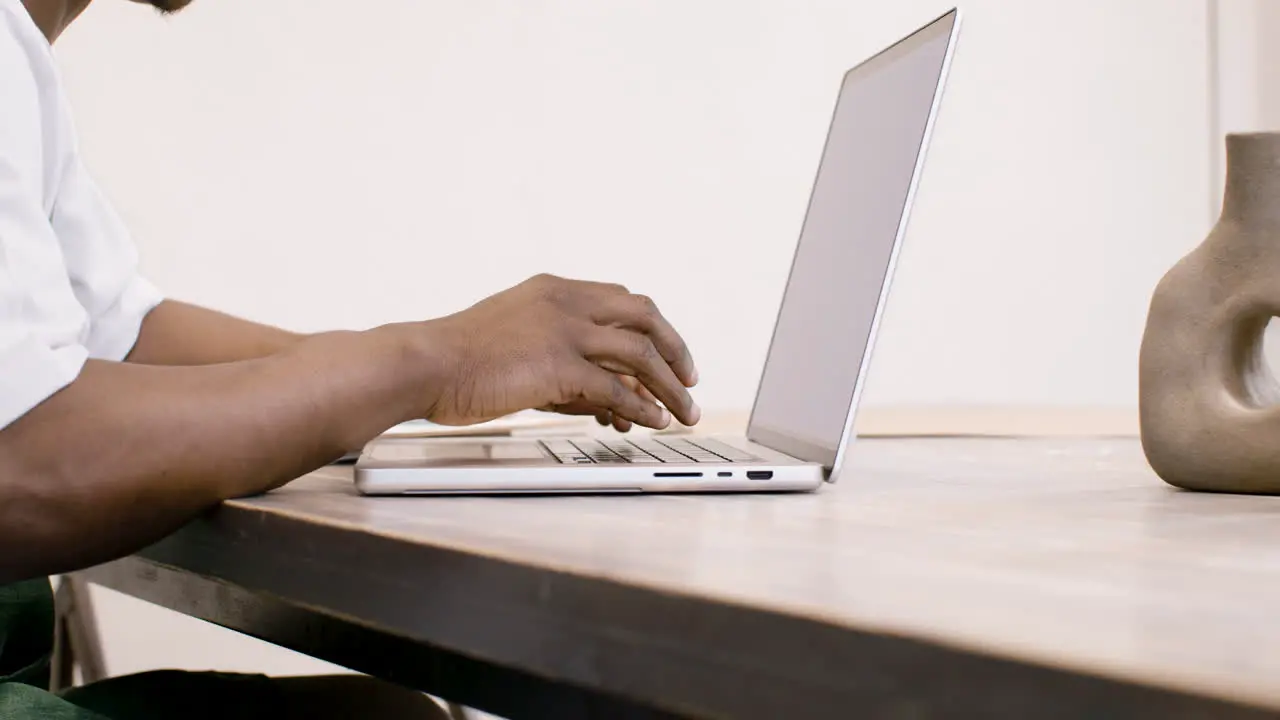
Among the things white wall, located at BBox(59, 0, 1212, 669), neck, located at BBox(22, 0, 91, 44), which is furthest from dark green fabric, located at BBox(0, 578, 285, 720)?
white wall, located at BBox(59, 0, 1212, 669)

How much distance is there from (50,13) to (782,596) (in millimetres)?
971

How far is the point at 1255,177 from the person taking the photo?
661 mm

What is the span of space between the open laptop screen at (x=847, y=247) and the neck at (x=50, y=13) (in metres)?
0.67

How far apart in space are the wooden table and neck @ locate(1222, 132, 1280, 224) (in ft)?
0.50

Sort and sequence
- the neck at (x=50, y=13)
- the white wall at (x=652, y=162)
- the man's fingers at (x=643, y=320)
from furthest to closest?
the white wall at (x=652, y=162)
the neck at (x=50, y=13)
the man's fingers at (x=643, y=320)

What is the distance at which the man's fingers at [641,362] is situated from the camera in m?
0.82

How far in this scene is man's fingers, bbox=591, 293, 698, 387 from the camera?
83 centimetres

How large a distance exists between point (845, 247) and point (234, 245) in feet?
5.31

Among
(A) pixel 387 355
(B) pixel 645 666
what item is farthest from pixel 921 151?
(B) pixel 645 666

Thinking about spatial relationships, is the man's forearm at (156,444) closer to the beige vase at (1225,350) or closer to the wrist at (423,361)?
the wrist at (423,361)

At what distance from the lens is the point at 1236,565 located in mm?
395

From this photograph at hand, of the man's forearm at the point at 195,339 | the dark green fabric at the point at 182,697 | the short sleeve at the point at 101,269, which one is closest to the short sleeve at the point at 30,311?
the dark green fabric at the point at 182,697

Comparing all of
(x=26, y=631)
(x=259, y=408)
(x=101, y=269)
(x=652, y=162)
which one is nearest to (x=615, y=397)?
(x=259, y=408)

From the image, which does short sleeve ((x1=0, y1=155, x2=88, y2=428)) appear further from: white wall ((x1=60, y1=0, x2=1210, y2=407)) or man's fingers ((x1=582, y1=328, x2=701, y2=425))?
white wall ((x1=60, y1=0, x2=1210, y2=407))
